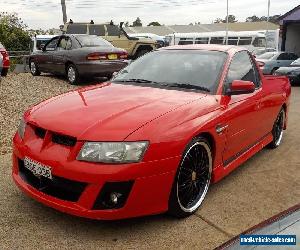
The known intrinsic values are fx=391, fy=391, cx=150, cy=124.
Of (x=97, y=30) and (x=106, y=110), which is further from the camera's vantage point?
(x=97, y=30)

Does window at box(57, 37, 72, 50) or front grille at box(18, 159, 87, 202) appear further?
window at box(57, 37, 72, 50)

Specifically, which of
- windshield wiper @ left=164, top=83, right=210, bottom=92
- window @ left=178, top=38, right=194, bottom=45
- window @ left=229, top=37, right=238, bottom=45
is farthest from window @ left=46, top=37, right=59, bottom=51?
window @ left=178, top=38, right=194, bottom=45

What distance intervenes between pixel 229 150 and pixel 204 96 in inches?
25.4

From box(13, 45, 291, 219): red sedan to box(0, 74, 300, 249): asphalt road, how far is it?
0.20m

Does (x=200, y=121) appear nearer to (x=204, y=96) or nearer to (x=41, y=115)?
(x=204, y=96)

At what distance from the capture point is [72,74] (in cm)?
1131

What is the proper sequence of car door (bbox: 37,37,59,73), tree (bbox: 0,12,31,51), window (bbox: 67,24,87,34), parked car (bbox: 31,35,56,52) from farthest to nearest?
tree (bbox: 0,12,31,51), parked car (bbox: 31,35,56,52), window (bbox: 67,24,87,34), car door (bbox: 37,37,59,73)

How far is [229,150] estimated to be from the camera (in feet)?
13.1

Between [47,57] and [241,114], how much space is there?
9.40 m

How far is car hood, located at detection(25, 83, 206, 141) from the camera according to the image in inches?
119

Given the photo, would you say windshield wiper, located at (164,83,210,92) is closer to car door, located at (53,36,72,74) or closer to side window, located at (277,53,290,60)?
car door, located at (53,36,72,74)

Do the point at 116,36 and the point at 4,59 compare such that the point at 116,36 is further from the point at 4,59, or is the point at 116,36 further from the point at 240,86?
the point at 240,86

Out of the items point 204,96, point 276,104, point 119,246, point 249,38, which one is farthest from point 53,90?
point 249,38

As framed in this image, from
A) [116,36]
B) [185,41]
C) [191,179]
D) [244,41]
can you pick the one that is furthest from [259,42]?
[191,179]
